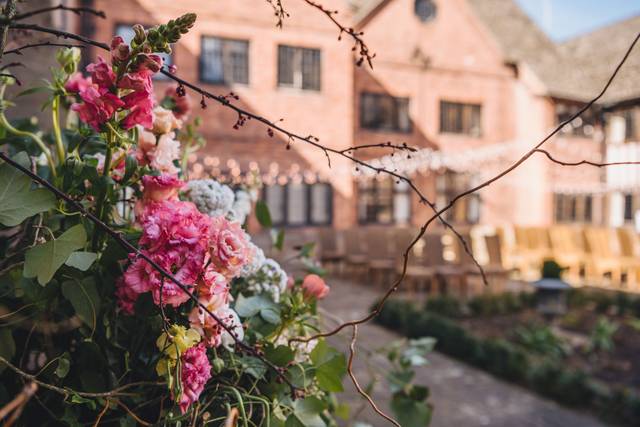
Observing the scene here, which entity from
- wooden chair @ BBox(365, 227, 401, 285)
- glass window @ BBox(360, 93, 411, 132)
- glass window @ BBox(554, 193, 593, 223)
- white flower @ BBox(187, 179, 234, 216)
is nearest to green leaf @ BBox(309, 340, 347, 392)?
white flower @ BBox(187, 179, 234, 216)

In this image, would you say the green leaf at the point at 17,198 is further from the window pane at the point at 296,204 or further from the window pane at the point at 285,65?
the window pane at the point at 285,65

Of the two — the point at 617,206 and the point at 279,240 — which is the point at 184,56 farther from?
the point at 617,206

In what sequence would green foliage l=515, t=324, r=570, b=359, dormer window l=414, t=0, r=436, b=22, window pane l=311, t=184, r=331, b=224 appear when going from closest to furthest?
green foliage l=515, t=324, r=570, b=359
window pane l=311, t=184, r=331, b=224
dormer window l=414, t=0, r=436, b=22

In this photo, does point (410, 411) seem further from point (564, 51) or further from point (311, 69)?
point (564, 51)

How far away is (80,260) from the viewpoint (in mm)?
610

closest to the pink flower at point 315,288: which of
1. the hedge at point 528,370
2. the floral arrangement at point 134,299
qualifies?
the floral arrangement at point 134,299

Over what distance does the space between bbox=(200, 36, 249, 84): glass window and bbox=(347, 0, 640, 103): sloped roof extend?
3.65 metres

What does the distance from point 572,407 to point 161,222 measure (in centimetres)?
447

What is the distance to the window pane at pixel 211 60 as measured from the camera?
40.0 feet

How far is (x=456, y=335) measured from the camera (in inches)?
217

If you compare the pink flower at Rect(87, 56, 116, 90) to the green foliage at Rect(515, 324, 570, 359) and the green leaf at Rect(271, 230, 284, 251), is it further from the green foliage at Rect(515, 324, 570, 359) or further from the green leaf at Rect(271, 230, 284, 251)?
the green foliage at Rect(515, 324, 570, 359)

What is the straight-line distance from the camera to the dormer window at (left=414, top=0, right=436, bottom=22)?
49.3 feet

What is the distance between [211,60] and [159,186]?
12.2m

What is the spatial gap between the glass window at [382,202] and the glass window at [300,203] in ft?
3.46
